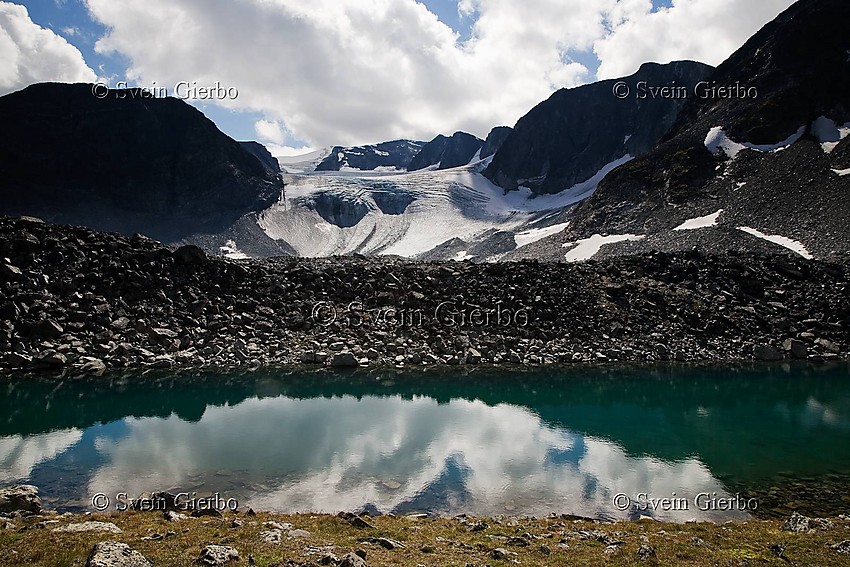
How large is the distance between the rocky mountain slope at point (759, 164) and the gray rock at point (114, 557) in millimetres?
66418

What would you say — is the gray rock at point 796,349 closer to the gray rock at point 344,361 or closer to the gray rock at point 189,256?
the gray rock at point 344,361

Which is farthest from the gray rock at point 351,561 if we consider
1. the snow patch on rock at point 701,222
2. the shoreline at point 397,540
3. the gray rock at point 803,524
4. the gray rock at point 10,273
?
the snow patch on rock at point 701,222

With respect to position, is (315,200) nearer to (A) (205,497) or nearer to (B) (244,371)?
(B) (244,371)

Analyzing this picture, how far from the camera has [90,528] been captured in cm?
912

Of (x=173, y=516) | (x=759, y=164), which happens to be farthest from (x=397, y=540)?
(x=759, y=164)

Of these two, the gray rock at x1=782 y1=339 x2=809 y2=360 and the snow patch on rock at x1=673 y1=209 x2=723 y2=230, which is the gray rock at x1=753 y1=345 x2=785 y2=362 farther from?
the snow patch on rock at x1=673 y1=209 x2=723 y2=230

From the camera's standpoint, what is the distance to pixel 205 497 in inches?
507

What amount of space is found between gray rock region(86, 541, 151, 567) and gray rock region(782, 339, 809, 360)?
Result: 39494mm

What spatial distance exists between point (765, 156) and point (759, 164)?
8.19 feet

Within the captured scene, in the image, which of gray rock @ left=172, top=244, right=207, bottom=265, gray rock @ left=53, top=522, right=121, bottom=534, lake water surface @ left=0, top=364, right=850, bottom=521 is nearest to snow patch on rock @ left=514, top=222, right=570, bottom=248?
gray rock @ left=172, top=244, right=207, bottom=265

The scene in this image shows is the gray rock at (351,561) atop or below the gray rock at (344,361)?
below

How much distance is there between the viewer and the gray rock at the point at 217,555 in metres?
7.24

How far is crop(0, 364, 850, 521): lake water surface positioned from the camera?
44.1 feet

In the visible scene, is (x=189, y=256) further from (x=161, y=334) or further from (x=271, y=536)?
(x=271, y=536)
